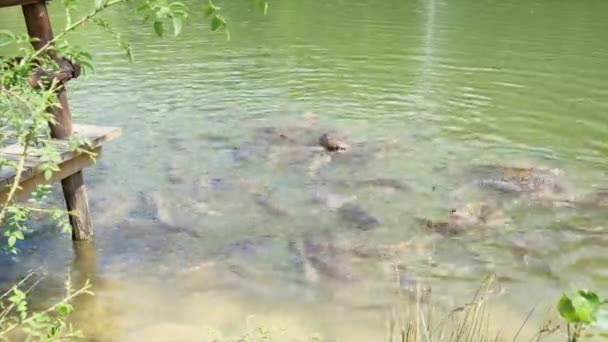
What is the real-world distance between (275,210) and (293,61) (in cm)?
572

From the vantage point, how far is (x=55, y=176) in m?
4.44

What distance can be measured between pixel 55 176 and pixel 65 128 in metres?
0.39

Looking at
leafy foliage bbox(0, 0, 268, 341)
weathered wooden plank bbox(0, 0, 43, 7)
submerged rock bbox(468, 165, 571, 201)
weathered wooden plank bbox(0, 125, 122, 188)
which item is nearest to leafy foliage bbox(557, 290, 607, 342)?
leafy foliage bbox(0, 0, 268, 341)

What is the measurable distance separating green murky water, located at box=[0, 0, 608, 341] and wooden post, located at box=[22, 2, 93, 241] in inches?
6.7

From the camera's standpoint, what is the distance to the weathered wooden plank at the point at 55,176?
4117 millimetres

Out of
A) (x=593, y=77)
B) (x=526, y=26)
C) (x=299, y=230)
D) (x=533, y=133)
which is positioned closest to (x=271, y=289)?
(x=299, y=230)

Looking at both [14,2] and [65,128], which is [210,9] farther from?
[65,128]

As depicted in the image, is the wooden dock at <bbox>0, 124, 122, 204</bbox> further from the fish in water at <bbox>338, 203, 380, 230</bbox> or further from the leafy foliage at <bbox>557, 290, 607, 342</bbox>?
Result: the leafy foliage at <bbox>557, 290, 607, 342</bbox>

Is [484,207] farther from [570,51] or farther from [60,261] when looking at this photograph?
[570,51]

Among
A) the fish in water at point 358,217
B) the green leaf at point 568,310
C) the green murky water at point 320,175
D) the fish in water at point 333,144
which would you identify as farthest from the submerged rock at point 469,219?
the green leaf at point 568,310

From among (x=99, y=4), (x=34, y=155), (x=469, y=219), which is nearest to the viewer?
(x=99, y=4)

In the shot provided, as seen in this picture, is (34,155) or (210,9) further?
(34,155)

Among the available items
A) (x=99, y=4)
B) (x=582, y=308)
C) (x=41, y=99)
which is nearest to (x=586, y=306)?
(x=582, y=308)

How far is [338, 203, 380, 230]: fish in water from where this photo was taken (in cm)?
532
